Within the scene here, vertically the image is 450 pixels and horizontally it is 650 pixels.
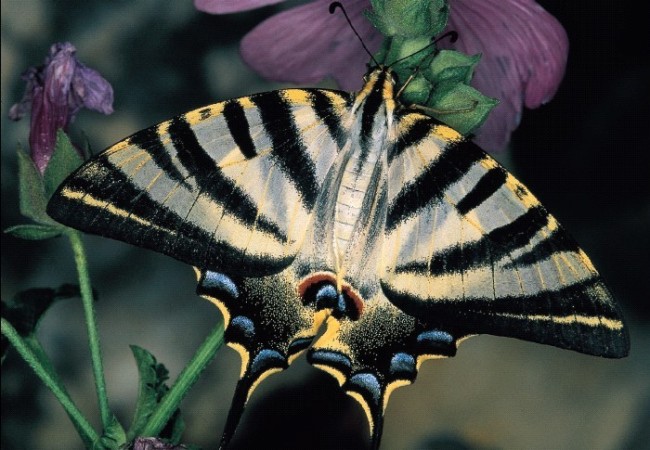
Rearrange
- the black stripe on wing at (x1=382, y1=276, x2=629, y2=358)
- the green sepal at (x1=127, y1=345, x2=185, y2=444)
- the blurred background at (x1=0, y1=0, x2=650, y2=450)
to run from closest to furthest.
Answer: the black stripe on wing at (x1=382, y1=276, x2=629, y2=358), the green sepal at (x1=127, y1=345, x2=185, y2=444), the blurred background at (x1=0, y1=0, x2=650, y2=450)

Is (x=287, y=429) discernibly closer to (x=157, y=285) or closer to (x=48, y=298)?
(x=157, y=285)

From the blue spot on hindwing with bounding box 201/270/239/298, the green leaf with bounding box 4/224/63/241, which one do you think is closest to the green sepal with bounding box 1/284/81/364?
the green leaf with bounding box 4/224/63/241

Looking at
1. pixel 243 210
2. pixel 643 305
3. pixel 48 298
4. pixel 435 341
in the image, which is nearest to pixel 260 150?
pixel 243 210

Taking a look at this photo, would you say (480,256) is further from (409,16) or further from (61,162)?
(61,162)

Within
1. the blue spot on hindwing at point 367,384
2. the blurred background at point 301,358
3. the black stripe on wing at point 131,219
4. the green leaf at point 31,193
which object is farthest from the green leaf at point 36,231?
the blurred background at point 301,358

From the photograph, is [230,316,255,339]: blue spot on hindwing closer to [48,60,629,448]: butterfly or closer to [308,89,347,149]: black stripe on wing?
[48,60,629,448]: butterfly
